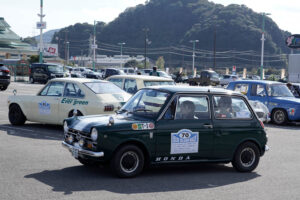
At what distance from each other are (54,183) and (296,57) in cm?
3539

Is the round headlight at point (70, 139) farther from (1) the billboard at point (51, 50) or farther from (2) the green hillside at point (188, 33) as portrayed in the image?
(2) the green hillside at point (188, 33)

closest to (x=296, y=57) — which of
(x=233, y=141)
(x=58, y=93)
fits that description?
(x=58, y=93)

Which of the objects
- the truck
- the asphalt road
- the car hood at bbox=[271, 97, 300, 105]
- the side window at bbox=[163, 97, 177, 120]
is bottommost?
the asphalt road

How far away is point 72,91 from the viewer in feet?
40.3

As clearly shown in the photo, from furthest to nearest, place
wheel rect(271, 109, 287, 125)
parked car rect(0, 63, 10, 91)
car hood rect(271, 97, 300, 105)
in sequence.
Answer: parked car rect(0, 63, 10, 91), wheel rect(271, 109, 287, 125), car hood rect(271, 97, 300, 105)

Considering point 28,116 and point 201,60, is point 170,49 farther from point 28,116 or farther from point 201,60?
point 28,116

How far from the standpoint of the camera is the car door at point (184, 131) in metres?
7.45

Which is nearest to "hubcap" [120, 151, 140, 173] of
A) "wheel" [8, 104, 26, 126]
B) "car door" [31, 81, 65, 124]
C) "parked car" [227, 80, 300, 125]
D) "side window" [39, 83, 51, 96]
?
"car door" [31, 81, 65, 124]

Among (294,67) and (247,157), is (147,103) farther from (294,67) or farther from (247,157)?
(294,67)

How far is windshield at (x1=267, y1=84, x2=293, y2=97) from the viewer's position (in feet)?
55.7

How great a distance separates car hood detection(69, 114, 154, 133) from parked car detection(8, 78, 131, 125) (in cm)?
393

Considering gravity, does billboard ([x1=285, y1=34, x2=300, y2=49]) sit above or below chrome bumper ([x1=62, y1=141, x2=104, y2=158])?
above

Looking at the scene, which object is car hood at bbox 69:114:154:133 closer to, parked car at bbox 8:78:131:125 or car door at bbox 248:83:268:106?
parked car at bbox 8:78:131:125

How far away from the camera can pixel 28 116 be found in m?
12.9
